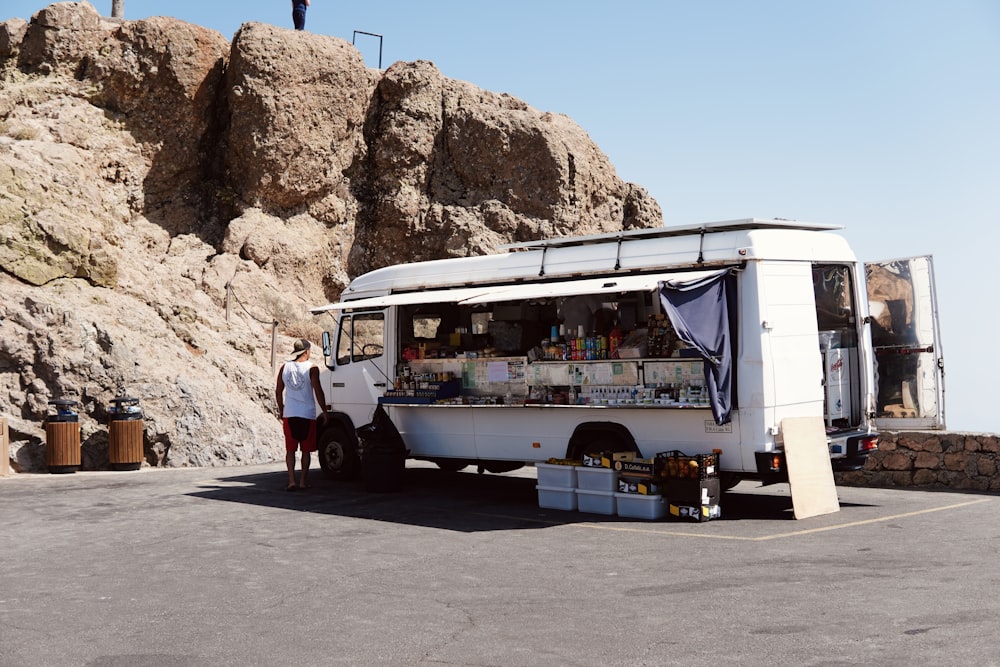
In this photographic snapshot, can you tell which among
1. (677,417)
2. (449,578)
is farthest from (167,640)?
(677,417)

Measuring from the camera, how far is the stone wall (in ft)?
41.4

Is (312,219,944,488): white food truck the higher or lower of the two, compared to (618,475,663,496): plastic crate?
higher

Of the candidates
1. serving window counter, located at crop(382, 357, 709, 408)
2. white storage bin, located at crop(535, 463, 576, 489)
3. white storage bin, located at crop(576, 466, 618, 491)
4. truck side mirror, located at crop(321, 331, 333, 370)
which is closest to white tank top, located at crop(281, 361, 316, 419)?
serving window counter, located at crop(382, 357, 709, 408)

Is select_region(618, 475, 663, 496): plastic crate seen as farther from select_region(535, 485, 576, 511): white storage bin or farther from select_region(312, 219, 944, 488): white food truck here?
select_region(535, 485, 576, 511): white storage bin

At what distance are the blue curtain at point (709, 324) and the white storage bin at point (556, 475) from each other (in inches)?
76.1

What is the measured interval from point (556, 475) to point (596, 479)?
555mm

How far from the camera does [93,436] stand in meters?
16.6

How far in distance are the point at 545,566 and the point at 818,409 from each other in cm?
418

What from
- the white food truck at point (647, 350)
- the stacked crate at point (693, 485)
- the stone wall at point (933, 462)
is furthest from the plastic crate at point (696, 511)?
the stone wall at point (933, 462)

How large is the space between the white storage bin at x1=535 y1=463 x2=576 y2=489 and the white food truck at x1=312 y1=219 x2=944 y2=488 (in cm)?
35

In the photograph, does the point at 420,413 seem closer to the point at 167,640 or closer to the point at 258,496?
the point at 258,496

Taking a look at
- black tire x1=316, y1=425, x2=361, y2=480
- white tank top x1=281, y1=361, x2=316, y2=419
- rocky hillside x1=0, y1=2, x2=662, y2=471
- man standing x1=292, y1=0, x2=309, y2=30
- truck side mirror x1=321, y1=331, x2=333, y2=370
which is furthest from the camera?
man standing x1=292, y1=0, x2=309, y2=30

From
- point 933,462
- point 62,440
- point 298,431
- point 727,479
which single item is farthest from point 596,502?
point 62,440

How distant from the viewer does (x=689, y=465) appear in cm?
1029
